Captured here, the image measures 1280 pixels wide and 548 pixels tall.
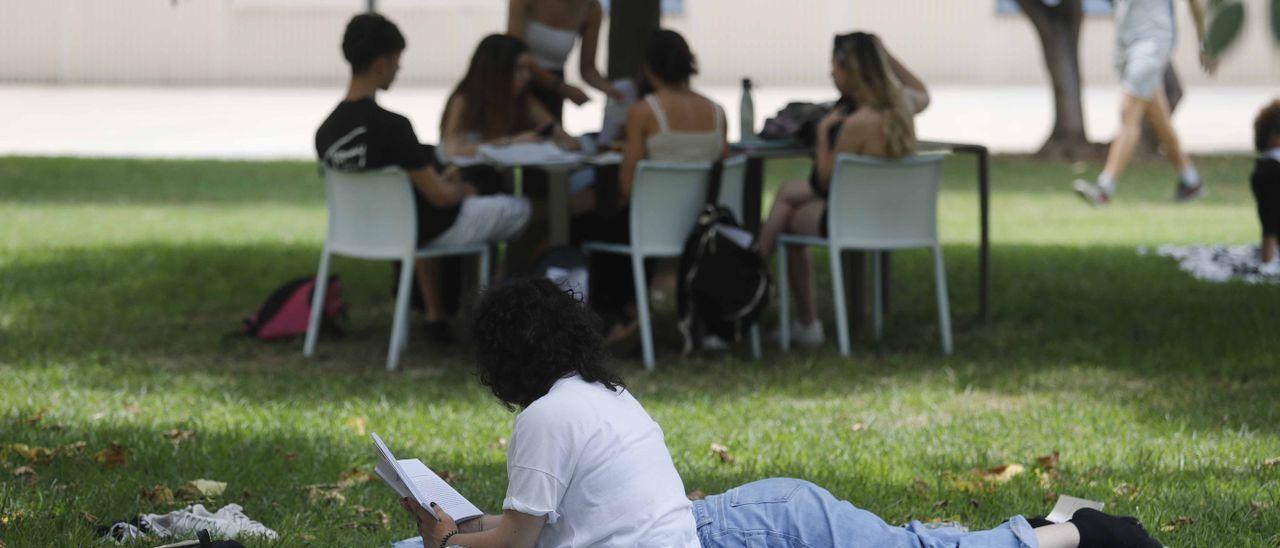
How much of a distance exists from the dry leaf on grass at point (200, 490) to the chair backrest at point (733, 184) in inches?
118

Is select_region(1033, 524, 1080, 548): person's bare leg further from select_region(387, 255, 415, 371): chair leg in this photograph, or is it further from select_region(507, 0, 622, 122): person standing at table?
select_region(507, 0, 622, 122): person standing at table

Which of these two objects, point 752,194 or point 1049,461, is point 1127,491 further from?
point 752,194

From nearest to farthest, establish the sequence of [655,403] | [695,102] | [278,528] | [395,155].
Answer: [278,528] < [655,403] < [395,155] < [695,102]

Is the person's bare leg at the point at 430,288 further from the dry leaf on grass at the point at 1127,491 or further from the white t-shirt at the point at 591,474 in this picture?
the white t-shirt at the point at 591,474

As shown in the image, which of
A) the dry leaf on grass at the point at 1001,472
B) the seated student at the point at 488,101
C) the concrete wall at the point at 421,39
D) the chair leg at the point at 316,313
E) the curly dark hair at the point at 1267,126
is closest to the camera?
the dry leaf on grass at the point at 1001,472

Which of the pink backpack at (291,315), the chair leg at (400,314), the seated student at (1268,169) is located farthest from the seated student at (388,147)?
the seated student at (1268,169)

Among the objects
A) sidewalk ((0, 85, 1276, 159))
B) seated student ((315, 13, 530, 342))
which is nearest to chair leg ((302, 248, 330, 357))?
seated student ((315, 13, 530, 342))

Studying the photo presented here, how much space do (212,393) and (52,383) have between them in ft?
2.20

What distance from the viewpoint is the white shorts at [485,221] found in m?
7.17

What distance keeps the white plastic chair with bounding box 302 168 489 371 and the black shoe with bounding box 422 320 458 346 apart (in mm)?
414

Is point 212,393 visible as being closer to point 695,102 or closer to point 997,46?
point 695,102

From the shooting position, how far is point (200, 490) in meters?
4.82

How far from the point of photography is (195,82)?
109 ft

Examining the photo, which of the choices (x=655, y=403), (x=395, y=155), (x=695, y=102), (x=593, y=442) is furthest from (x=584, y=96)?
(x=593, y=442)
